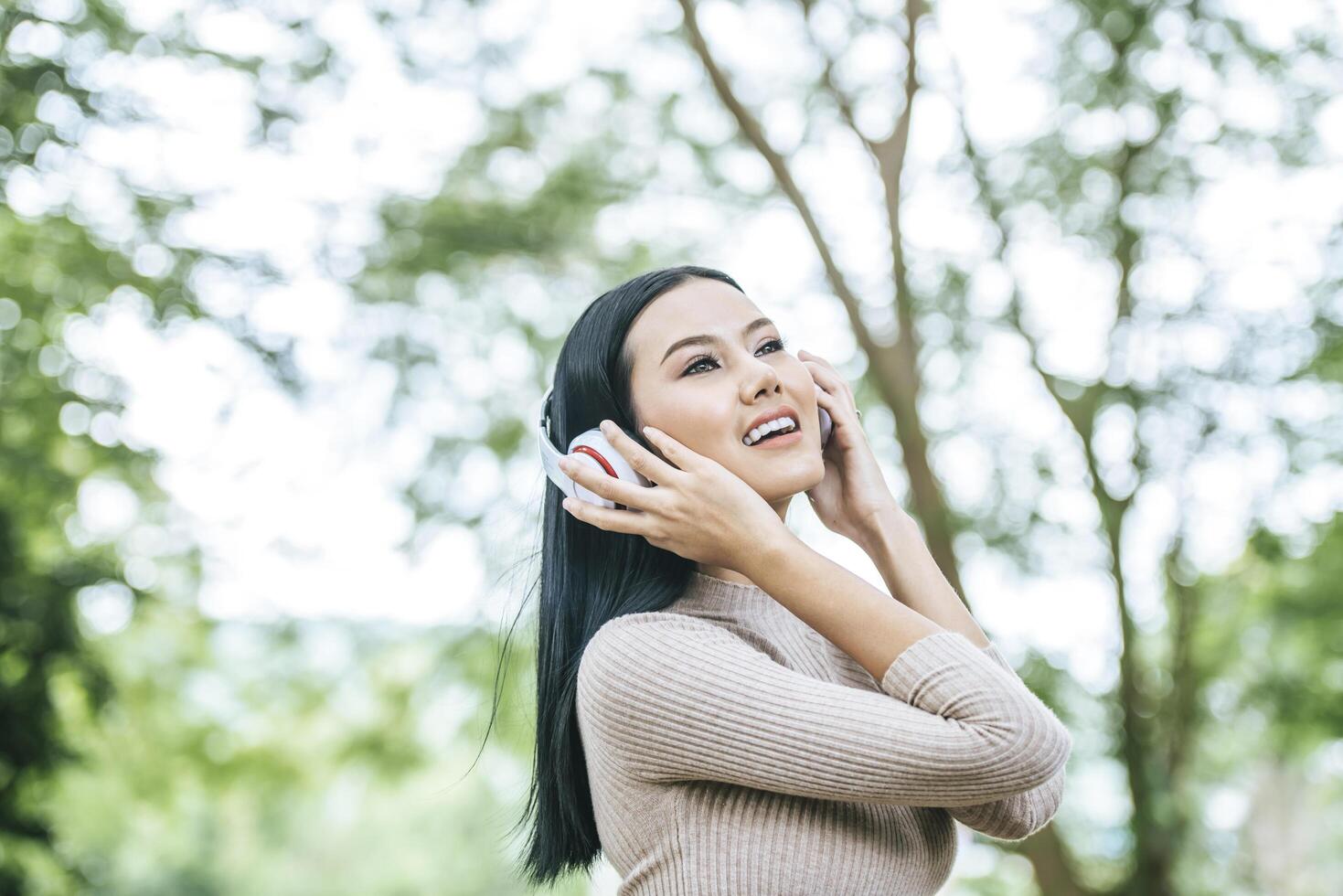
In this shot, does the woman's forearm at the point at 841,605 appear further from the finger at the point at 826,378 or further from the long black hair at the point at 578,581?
the finger at the point at 826,378

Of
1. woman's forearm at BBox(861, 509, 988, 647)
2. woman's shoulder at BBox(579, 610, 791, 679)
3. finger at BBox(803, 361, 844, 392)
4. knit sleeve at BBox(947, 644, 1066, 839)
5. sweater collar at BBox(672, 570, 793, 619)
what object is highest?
finger at BBox(803, 361, 844, 392)

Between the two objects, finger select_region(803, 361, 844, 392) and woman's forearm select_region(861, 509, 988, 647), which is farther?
finger select_region(803, 361, 844, 392)

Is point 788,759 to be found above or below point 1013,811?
above

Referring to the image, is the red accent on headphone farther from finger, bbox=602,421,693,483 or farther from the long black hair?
the long black hair

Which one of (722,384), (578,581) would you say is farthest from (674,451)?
(578,581)

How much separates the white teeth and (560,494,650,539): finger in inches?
8.5

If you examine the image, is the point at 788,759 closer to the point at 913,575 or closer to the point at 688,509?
the point at 688,509

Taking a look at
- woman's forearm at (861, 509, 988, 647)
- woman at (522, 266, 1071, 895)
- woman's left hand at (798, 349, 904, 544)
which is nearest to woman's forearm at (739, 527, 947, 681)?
woman at (522, 266, 1071, 895)

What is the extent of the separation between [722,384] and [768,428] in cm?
9

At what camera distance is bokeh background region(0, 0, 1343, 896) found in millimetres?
6359

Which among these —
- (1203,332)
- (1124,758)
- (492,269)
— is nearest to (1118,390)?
(1203,332)

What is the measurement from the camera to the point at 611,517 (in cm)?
155

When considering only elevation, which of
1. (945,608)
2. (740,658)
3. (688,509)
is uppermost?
(688,509)

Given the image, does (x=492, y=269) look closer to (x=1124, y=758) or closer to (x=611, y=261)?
(x=611, y=261)
